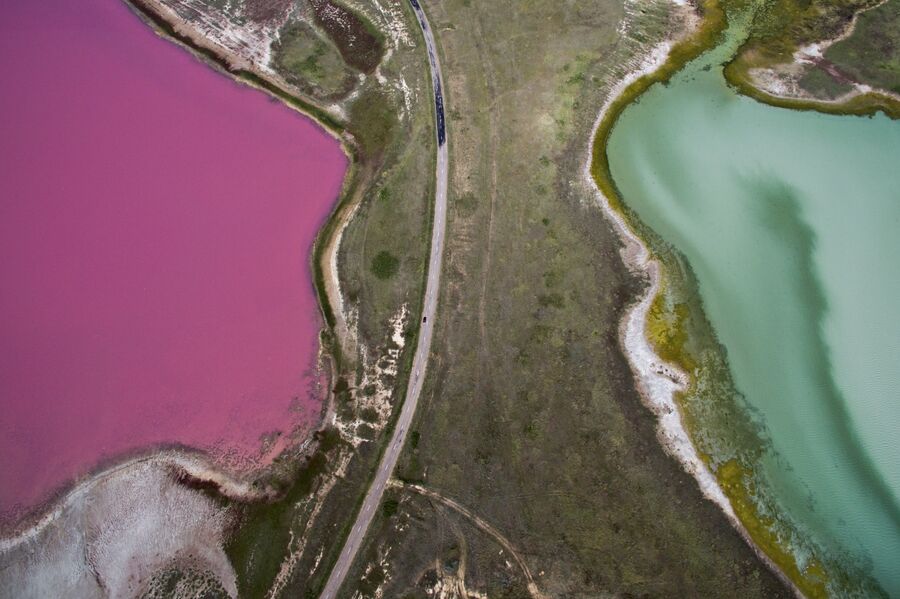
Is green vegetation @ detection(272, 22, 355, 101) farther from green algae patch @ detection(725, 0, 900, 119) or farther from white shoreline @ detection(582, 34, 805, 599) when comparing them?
green algae patch @ detection(725, 0, 900, 119)

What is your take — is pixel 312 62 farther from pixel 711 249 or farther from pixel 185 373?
pixel 711 249

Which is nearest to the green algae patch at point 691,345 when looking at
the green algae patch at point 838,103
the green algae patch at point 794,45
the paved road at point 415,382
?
the green algae patch at point 794,45

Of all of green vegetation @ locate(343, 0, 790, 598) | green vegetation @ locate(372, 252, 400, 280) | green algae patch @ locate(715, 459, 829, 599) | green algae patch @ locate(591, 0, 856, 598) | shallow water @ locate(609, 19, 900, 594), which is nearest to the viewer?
green algae patch @ locate(715, 459, 829, 599)

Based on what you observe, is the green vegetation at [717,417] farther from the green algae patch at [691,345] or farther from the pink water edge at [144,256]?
the pink water edge at [144,256]

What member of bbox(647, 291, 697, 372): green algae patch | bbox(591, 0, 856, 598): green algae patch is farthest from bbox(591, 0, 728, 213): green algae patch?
bbox(647, 291, 697, 372): green algae patch

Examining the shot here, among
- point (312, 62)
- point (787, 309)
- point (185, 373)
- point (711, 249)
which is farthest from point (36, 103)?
point (787, 309)
